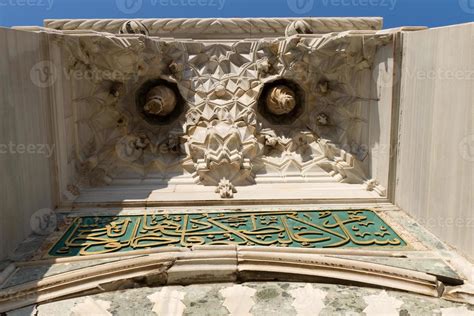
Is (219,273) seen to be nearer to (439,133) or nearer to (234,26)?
(439,133)

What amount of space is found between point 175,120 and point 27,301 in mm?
4005

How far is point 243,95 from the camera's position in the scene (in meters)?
6.90

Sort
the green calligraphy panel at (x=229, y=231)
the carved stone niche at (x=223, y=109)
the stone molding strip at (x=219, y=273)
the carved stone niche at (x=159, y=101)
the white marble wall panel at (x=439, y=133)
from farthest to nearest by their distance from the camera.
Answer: the carved stone niche at (x=159, y=101) → the carved stone niche at (x=223, y=109) → the green calligraphy panel at (x=229, y=231) → the white marble wall panel at (x=439, y=133) → the stone molding strip at (x=219, y=273)

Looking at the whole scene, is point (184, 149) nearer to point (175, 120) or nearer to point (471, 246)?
point (175, 120)

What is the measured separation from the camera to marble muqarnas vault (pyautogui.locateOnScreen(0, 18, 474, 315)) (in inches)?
151

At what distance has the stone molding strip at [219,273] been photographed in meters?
3.65

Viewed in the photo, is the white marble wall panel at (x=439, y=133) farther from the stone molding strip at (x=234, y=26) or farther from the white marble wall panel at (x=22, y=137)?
the white marble wall panel at (x=22, y=137)

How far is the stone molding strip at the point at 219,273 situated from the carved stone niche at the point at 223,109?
1611mm

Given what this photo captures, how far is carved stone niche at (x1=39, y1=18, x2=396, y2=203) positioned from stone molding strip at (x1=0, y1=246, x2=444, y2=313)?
1611mm

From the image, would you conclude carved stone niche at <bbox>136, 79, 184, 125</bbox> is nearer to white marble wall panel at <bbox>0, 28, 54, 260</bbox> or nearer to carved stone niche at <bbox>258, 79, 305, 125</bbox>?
carved stone niche at <bbox>258, 79, 305, 125</bbox>

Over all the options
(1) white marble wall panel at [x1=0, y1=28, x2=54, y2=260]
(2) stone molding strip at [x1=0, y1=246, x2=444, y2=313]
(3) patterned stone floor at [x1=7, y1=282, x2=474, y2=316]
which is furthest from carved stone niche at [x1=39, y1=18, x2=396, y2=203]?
(3) patterned stone floor at [x1=7, y1=282, x2=474, y2=316]

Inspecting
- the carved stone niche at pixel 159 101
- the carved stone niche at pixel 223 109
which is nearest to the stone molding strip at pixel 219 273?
the carved stone niche at pixel 223 109

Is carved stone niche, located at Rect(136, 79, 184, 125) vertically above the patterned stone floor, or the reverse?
carved stone niche, located at Rect(136, 79, 184, 125)

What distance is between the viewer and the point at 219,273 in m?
3.84
